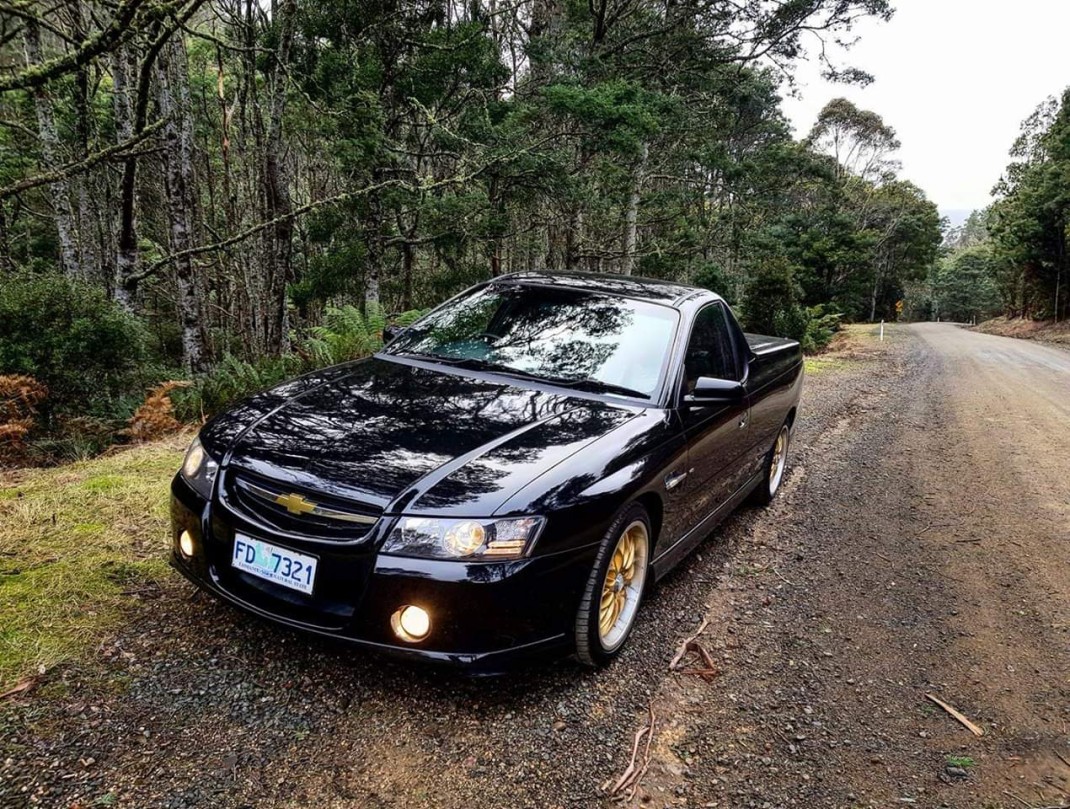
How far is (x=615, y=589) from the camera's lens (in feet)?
9.13

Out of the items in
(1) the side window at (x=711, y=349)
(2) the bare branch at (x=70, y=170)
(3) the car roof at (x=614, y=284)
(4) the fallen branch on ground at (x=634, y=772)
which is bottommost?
(4) the fallen branch on ground at (x=634, y=772)

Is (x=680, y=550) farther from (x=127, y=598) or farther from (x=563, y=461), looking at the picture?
(x=127, y=598)

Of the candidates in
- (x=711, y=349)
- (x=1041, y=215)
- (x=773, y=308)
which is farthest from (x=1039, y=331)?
(x=711, y=349)

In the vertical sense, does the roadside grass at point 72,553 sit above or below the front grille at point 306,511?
below

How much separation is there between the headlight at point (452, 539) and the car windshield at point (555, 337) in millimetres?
1166

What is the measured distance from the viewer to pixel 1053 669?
3.01 meters

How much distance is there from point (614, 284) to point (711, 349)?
0.72m

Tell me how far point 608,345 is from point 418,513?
1.64 meters

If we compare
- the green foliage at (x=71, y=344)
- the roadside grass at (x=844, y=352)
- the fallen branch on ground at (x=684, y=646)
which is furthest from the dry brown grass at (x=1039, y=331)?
the green foliage at (x=71, y=344)

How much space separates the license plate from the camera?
2.21 metres

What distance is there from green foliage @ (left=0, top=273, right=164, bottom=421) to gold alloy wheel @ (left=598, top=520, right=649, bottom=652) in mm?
5891

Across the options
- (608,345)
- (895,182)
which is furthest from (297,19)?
(895,182)

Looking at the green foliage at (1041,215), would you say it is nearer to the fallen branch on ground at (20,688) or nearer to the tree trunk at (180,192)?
the tree trunk at (180,192)

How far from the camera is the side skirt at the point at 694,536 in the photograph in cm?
311
